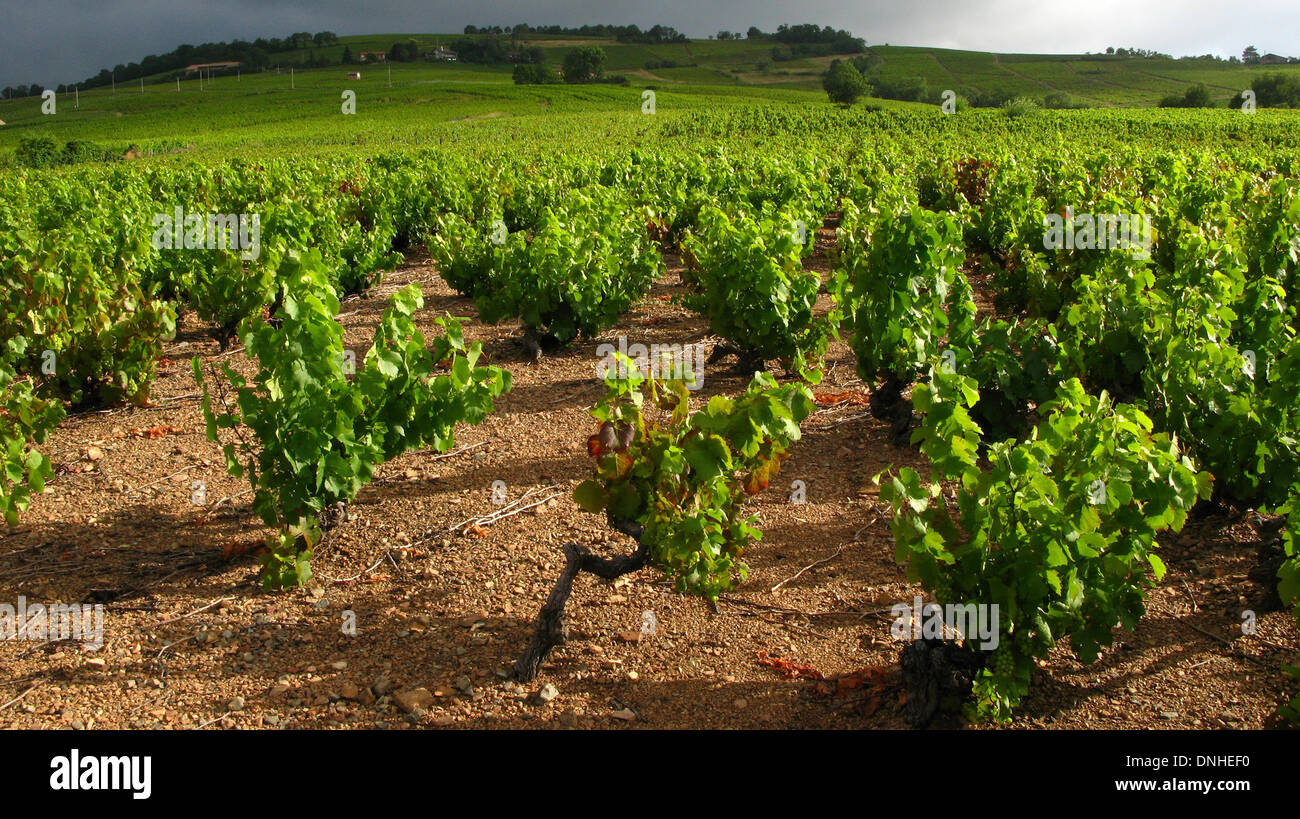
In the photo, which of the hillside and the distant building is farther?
the distant building

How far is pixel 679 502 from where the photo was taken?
4.09 metres

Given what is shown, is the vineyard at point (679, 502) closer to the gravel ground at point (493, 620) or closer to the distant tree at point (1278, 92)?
the gravel ground at point (493, 620)

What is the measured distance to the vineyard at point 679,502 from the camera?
3611 millimetres

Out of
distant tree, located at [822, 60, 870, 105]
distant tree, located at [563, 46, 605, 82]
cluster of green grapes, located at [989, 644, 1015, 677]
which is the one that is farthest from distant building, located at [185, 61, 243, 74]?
cluster of green grapes, located at [989, 644, 1015, 677]

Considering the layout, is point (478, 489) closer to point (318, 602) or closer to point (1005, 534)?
point (318, 602)

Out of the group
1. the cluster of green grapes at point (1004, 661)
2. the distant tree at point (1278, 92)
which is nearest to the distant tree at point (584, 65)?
the distant tree at point (1278, 92)

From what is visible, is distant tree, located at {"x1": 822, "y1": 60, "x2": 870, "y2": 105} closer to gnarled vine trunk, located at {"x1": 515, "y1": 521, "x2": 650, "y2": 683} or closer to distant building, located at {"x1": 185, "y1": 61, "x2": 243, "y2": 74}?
distant building, located at {"x1": 185, "y1": 61, "x2": 243, "y2": 74}

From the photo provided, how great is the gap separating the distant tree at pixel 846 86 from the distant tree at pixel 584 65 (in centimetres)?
2945

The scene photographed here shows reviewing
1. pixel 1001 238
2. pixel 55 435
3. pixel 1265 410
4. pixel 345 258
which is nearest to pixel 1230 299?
pixel 1265 410

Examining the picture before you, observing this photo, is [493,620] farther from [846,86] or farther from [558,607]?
[846,86]

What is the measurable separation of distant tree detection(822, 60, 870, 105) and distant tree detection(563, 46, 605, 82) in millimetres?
29449

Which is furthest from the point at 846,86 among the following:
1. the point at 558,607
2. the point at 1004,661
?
the point at 1004,661

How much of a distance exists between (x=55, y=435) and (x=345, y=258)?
4800 mm

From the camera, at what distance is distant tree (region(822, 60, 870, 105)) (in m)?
69.8
